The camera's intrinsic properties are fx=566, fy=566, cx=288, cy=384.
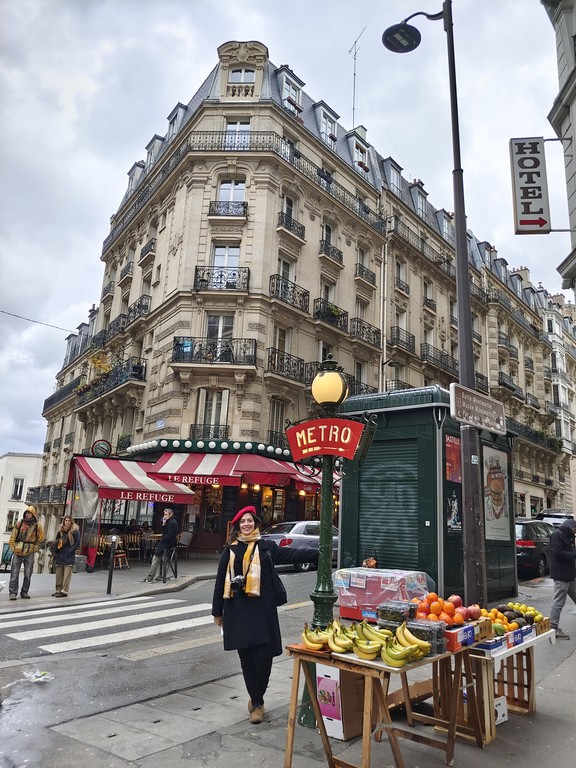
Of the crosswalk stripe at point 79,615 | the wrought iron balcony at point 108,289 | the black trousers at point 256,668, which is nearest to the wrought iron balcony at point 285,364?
the crosswalk stripe at point 79,615

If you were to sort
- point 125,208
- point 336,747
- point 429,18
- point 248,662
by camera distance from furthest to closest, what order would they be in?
point 125,208 < point 429,18 < point 248,662 < point 336,747

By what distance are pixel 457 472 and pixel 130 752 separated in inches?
291

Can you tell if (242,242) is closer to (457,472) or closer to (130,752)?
(457,472)

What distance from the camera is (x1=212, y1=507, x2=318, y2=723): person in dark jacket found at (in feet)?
15.6

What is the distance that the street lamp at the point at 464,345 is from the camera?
21.0ft

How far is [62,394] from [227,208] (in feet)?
74.4

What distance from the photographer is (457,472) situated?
1012 centimetres

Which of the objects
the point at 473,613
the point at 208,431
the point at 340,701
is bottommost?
the point at 340,701

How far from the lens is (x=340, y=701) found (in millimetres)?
4277

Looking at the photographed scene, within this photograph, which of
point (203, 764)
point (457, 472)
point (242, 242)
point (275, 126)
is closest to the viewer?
point (203, 764)

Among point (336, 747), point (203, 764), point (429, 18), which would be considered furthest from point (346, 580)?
point (429, 18)

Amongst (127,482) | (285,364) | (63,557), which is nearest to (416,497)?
(63,557)

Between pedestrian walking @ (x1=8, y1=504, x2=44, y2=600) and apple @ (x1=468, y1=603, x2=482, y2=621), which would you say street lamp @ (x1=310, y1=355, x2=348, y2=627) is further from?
pedestrian walking @ (x1=8, y1=504, x2=44, y2=600)

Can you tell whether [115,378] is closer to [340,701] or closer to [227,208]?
[227,208]
